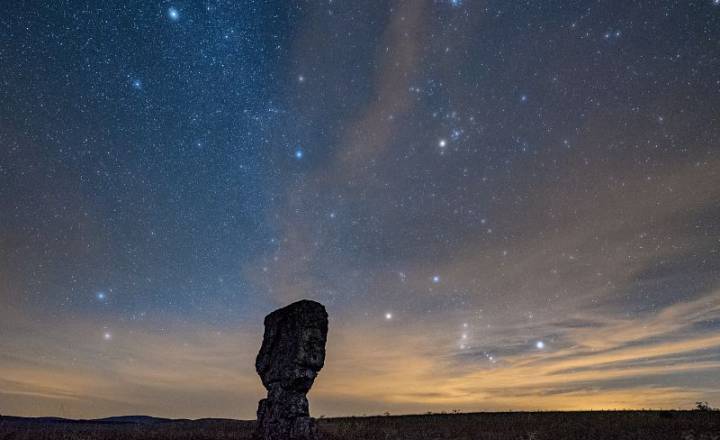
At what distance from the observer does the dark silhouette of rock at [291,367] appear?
2078 centimetres

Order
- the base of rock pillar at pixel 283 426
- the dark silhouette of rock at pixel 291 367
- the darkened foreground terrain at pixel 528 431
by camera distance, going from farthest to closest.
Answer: the dark silhouette of rock at pixel 291 367 → the base of rock pillar at pixel 283 426 → the darkened foreground terrain at pixel 528 431

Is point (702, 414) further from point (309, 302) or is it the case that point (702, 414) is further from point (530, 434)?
point (309, 302)

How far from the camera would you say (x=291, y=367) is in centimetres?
2130

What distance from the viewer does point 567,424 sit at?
76.6 feet

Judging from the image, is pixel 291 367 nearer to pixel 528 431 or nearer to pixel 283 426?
pixel 283 426

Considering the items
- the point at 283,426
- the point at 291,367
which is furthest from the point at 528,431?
the point at 291,367

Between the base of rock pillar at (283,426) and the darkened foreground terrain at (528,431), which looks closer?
the darkened foreground terrain at (528,431)

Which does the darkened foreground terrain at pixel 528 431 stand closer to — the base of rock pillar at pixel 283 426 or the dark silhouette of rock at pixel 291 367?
the base of rock pillar at pixel 283 426

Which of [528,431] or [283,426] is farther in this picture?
[528,431]

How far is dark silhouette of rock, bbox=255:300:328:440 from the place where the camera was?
20.8 metres

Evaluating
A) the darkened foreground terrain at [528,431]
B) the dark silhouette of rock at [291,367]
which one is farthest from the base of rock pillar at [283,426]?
the darkened foreground terrain at [528,431]

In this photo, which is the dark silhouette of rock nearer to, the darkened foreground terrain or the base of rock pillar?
the base of rock pillar

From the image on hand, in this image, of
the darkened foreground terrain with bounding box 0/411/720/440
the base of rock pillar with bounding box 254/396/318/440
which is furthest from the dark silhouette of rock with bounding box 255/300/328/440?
the darkened foreground terrain with bounding box 0/411/720/440

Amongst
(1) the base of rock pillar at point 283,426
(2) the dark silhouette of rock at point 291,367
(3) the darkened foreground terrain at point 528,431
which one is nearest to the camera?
(3) the darkened foreground terrain at point 528,431
